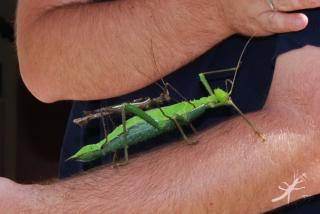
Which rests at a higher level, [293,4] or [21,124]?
[293,4]

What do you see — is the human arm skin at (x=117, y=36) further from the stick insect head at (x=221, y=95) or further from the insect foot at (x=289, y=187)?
the insect foot at (x=289, y=187)

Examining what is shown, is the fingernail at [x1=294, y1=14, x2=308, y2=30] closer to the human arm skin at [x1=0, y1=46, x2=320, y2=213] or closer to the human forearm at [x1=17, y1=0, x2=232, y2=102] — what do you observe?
the human arm skin at [x1=0, y1=46, x2=320, y2=213]

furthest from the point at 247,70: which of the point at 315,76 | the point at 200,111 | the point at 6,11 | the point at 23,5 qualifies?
the point at 6,11

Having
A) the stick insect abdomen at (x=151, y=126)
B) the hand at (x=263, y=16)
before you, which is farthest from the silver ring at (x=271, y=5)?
the stick insect abdomen at (x=151, y=126)

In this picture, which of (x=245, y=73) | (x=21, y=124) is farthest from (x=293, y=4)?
(x=21, y=124)

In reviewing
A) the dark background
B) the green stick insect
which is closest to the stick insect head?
the green stick insect

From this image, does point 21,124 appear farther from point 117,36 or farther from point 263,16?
point 263,16

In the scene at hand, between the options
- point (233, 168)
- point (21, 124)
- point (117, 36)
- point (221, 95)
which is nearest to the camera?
point (233, 168)
